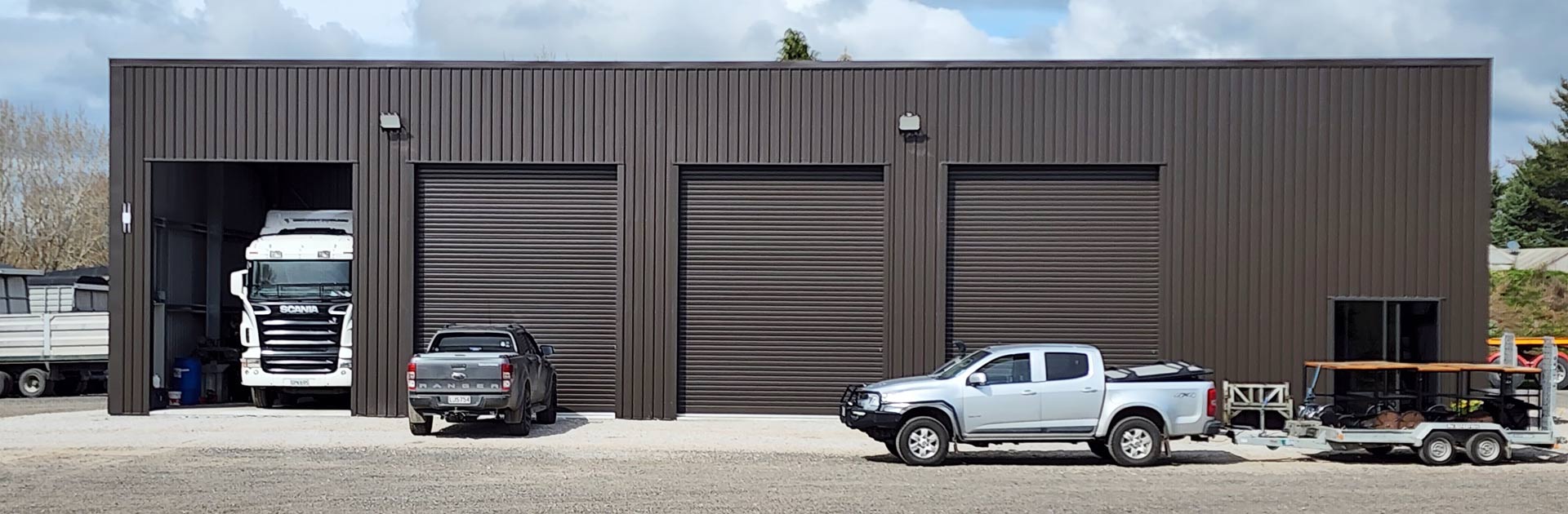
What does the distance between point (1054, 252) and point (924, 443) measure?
7601mm

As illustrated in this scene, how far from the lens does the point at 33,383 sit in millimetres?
32219

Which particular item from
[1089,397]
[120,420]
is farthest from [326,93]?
[1089,397]

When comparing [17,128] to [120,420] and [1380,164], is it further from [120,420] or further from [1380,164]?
[1380,164]

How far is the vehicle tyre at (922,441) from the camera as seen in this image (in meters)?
18.4

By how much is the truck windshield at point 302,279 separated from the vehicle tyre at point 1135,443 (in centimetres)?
1332

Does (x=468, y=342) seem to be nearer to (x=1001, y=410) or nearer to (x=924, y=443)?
(x=924, y=443)

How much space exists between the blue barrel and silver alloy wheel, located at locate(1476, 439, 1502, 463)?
66.3ft

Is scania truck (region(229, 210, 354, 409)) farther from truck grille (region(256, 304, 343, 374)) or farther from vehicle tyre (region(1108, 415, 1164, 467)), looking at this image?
vehicle tyre (region(1108, 415, 1164, 467))

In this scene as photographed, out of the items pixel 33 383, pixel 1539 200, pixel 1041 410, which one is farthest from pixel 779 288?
pixel 1539 200

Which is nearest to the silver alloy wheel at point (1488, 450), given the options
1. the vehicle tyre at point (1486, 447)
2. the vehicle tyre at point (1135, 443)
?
the vehicle tyre at point (1486, 447)

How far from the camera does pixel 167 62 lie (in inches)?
992

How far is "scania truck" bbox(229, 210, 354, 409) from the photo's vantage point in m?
25.6

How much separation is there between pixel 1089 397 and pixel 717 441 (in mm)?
5484

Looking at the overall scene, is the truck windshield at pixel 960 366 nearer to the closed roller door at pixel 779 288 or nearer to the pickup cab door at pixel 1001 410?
the pickup cab door at pixel 1001 410
